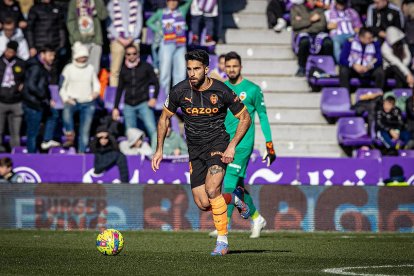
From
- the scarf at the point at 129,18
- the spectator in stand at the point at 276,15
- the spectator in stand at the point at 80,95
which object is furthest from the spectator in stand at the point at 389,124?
the spectator in stand at the point at 80,95

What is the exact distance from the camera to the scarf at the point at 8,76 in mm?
19984

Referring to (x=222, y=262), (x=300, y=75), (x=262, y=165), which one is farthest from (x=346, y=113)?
(x=222, y=262)

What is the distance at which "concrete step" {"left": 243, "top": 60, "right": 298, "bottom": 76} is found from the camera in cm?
2272

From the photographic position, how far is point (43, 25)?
68.8ft

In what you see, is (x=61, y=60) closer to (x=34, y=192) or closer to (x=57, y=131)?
(x=57, y=131)

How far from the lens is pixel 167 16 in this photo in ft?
69.1

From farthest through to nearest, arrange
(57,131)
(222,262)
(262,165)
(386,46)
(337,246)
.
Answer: (386,46)
(57,131)
(262,165)
(337,246)
(222,262)

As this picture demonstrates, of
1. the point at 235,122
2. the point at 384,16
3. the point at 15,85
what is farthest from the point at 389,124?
the point at 15,85

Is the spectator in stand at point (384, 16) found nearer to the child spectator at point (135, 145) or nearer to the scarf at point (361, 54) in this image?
the scarf at point (361, 54)

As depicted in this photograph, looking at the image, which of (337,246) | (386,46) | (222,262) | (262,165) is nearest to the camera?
(222,262)

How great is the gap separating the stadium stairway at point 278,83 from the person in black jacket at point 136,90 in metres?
2.47

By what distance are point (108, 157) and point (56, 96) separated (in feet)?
8.29

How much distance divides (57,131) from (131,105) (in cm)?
174

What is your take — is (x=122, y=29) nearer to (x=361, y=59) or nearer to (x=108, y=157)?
(x=108, y=157)
